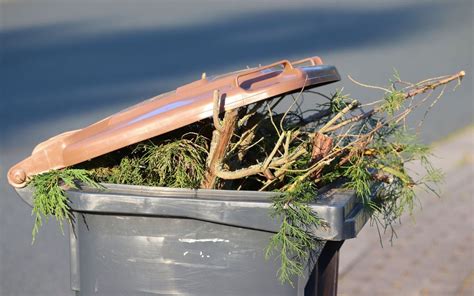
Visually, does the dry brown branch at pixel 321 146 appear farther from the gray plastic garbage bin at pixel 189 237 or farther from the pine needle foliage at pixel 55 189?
the pine needle foliage at pixel 55 189

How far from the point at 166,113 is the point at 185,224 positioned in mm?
345

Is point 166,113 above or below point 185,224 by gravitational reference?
above

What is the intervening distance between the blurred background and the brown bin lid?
8.49ft

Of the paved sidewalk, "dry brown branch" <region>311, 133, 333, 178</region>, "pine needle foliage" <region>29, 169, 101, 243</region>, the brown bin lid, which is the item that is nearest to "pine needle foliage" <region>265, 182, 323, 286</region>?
"dry brown branch" <region>311, 133, 333, 178</region>

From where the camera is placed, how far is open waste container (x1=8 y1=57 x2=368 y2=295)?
100 inches

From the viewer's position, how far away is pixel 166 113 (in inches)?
104

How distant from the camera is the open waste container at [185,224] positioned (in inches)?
100

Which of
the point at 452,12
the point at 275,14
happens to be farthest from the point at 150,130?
the point at 452,12

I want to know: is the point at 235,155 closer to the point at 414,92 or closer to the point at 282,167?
the point at 282,167

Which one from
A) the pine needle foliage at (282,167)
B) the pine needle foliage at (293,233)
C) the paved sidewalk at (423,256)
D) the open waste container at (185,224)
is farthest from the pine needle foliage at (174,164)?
the paved sidewalk at (423,256)

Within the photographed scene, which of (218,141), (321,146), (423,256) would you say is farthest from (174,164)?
(423,256)

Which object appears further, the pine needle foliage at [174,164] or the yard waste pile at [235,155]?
the pine needle foliage at [174,164]

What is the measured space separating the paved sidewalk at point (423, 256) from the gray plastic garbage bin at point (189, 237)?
6.81 ft

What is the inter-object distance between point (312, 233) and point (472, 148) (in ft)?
20.7
